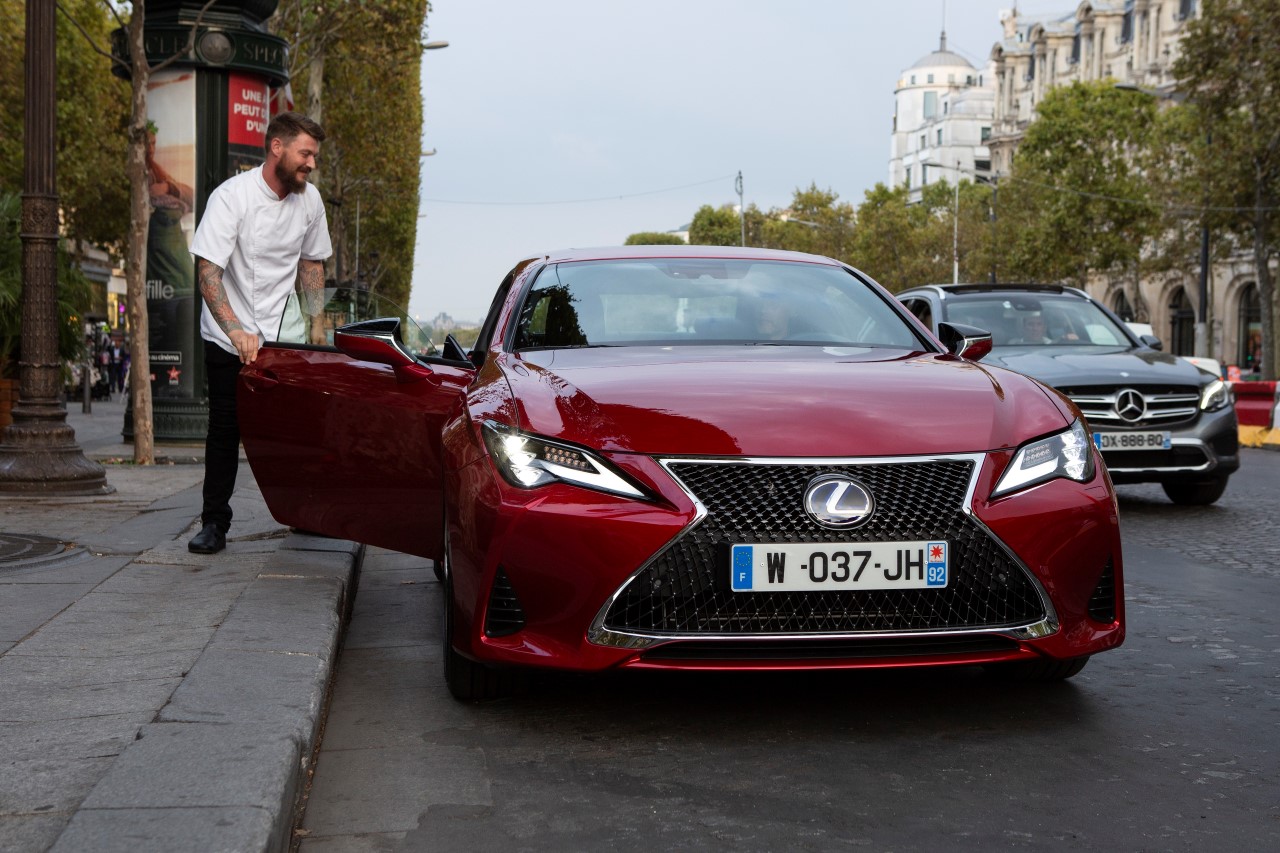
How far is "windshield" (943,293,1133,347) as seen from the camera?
1221 cm

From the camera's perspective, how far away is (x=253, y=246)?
22.9ft

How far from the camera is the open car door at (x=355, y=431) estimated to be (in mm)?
5684

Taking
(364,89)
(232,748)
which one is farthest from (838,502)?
(364,89)

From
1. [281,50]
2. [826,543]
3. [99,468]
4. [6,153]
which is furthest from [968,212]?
[826,543]

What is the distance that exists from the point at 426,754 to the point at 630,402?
3.47 feet

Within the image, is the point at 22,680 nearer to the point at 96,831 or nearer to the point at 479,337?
the point at 96,831

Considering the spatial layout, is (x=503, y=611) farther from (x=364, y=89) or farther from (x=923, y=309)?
(x=364, y=89)

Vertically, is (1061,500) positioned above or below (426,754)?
above

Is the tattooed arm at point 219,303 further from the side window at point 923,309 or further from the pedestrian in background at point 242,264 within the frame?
the side window at point 923,309

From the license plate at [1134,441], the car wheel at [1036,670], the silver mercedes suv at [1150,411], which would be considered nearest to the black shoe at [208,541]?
the car wheel at [1036,670]

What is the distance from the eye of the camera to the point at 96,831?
9.77ft

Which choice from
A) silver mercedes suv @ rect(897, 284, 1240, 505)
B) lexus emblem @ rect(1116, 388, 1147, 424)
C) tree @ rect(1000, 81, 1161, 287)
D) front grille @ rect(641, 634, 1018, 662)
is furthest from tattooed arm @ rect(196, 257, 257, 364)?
tree @ rect(1000, 81, 1161, 287)

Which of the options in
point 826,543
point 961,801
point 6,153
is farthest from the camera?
point 6,153

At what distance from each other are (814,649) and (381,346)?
2.08 metres
